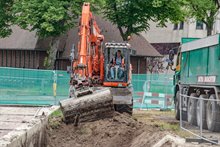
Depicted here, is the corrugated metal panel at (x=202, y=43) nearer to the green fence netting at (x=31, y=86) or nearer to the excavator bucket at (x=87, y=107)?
the excavator bucket at (x=87, y=107)

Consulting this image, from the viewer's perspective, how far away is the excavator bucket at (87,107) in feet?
59.9

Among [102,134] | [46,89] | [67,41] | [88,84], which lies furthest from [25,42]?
[102,134]

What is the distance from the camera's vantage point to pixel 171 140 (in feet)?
44.4

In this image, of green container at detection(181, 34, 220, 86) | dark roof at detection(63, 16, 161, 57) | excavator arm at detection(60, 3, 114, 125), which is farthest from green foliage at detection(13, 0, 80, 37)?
green container at detection(181, 34, 220, 86)

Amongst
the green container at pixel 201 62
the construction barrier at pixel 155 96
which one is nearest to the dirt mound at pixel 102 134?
the green container at pixel 201 62

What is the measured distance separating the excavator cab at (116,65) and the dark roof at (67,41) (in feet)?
84.3

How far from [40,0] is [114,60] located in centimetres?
1695

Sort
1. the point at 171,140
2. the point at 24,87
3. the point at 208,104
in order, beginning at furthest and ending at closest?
the point at 24,87, the point at 208,104, the point at 171,140

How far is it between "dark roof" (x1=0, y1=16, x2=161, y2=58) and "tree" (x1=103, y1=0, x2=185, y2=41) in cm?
642

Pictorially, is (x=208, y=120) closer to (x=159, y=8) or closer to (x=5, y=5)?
(x=159, y=8)

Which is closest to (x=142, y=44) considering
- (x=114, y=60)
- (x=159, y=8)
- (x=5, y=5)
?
(x=159, y=8)

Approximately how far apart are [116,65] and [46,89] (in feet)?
28.8

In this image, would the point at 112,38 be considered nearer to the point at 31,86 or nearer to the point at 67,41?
the point at 67,41

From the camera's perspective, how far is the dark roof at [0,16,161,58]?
49.9m
